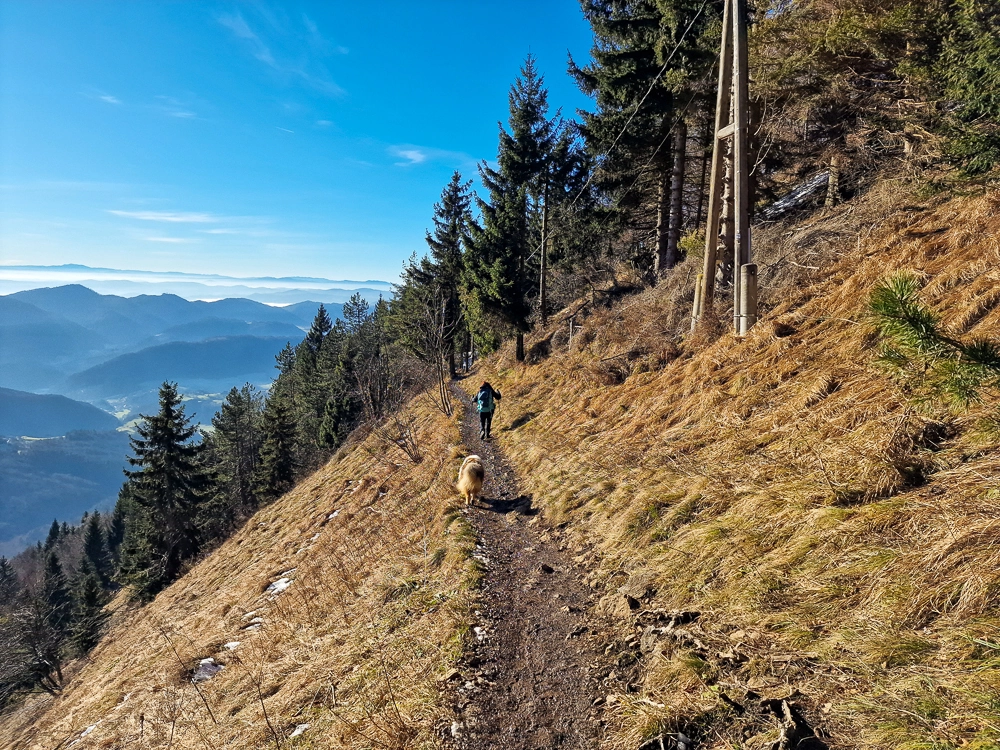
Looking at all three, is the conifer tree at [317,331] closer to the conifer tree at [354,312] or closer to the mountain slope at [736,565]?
the conifer tree at [354,312]

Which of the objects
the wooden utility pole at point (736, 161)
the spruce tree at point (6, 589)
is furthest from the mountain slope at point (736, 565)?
the spruce tree at point (6, 589)

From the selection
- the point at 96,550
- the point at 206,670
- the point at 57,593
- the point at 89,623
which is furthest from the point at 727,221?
the point at 96,550

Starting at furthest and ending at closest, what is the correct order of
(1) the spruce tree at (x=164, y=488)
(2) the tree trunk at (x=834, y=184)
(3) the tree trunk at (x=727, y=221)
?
1. (1) the spruce tree at (x=164, y=488)
2. (2) the tree trunk at (x=834, y=184)
3. (3) the tree trunk at (x=727, y=221)

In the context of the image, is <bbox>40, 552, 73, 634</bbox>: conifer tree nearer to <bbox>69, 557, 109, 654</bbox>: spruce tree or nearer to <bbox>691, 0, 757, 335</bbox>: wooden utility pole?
<bbox>69, 557, 109, 654</bbox>: spruce tree

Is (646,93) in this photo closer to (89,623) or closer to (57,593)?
(89,623)

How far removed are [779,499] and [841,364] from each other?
3.26m

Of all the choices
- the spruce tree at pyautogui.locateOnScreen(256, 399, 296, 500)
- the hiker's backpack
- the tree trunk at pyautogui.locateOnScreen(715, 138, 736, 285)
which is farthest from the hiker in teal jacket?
the spruce tree at pyautogui.locateOnScreen(256, 399, 296, 500)

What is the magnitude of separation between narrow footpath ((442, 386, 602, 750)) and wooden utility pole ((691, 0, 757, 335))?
6365mm

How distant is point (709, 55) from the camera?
13531 millimetres

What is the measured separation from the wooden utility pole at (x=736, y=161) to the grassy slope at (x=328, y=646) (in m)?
7.27

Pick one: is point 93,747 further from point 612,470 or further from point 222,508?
point 222,508

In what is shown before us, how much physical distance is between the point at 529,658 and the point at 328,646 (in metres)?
2.92

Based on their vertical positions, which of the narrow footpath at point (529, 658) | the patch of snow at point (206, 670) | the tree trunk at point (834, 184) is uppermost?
the tree trunk at point (834, 184)

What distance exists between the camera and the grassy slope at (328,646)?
4.10 metres
